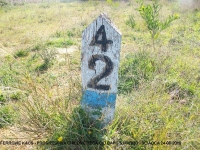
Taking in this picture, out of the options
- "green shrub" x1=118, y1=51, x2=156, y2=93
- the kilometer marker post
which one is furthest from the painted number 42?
"green shrub" x1=118, y1=51, x2=156, y2=93

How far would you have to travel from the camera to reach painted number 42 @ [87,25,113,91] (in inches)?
66.9

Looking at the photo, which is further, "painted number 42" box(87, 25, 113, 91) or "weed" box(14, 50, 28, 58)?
"weed" box(14, 50, 28, 58)

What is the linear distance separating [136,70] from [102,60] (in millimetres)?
1682

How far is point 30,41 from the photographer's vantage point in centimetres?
581

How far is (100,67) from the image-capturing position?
1.83 meters

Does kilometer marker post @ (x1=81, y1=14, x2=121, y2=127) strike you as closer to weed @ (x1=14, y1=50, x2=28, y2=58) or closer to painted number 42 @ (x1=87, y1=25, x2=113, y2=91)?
painted number 42 @ (x1=87, y1=25, x2=113, y2=91)

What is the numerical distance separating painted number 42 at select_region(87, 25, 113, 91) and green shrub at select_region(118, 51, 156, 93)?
119 cm

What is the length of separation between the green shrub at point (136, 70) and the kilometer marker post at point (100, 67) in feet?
3.73

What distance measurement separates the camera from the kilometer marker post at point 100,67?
66.4 inches

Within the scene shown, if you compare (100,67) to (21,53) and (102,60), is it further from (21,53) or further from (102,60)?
(21,53)

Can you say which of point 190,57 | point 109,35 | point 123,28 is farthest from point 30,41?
point 109,35

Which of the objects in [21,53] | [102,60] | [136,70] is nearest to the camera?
[102,60]

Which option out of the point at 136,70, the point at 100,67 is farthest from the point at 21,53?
the point at 100,67

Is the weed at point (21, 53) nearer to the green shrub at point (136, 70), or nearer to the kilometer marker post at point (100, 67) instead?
the green shrub at point (136, 70)
